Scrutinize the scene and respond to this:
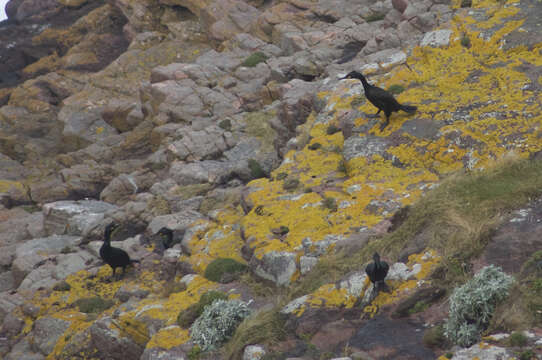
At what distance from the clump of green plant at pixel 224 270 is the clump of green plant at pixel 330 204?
2.90 meters

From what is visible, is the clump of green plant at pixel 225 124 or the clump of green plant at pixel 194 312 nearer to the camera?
the clump of green plant at pixel 194 312

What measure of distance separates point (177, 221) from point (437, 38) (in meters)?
13.1

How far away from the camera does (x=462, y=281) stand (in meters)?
8.21

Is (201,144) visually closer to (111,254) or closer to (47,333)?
(111,254)

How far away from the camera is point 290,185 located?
15961mm

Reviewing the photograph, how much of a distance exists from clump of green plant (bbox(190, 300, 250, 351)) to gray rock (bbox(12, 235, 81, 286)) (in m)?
13.7

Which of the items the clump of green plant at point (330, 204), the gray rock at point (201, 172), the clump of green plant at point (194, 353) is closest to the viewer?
the clump of green plant at point (194, 353)

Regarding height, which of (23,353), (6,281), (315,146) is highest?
(315,146)

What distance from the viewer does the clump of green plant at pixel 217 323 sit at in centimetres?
1019

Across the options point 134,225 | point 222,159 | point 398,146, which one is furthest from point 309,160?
point 222,159

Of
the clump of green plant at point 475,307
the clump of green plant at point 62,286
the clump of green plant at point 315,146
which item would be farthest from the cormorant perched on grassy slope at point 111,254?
the clump of green plant at point 475,307

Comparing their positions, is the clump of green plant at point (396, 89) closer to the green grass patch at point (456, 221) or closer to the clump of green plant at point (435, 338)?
the green grass patch at point (456, 221)

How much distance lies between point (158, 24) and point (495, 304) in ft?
180

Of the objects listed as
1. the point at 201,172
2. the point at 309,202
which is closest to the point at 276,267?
the point at 309,202
